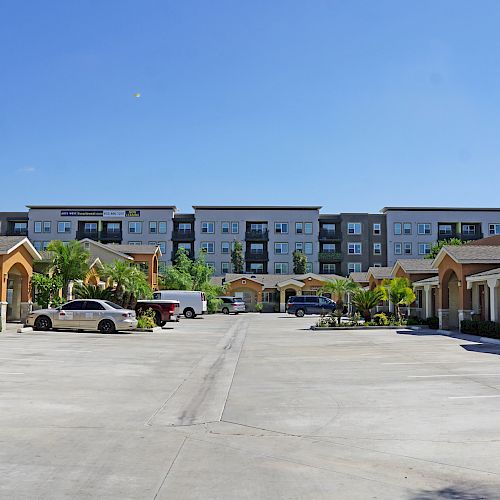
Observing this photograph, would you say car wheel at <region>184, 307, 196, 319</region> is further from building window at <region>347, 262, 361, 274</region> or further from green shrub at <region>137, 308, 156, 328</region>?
building window at <region>347, 262, 361, 274</region>

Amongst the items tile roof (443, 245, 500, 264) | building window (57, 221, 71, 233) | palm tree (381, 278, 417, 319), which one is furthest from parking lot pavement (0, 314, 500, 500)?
building window (57, 221, 71, 233)

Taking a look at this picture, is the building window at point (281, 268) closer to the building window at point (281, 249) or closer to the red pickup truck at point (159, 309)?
the building window at point (281, 249)

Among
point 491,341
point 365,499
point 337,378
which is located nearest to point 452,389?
point 337,378

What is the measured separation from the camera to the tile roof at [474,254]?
31516mm

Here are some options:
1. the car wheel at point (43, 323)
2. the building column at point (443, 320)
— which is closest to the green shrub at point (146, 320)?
the car wheel at point (43, 323)

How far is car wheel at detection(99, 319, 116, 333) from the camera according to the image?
29047 mm

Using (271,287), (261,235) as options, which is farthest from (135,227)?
(271,287)

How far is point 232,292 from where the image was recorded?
76812 mm

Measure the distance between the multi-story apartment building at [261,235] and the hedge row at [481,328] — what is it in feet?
177

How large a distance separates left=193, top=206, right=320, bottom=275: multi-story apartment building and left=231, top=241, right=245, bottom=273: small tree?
162cm

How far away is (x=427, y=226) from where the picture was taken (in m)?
84.8

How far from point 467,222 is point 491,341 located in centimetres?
6260

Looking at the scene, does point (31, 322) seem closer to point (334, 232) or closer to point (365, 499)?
point (365, 499)

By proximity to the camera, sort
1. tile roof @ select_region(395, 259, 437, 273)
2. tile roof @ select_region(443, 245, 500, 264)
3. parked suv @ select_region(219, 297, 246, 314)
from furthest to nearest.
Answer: parked suv @ select_region(219, 297, 246, 314)
tile roof @ select_region(395, 259, 437, 273)
tile roof @ select_region(443, 245, 500, 264)
